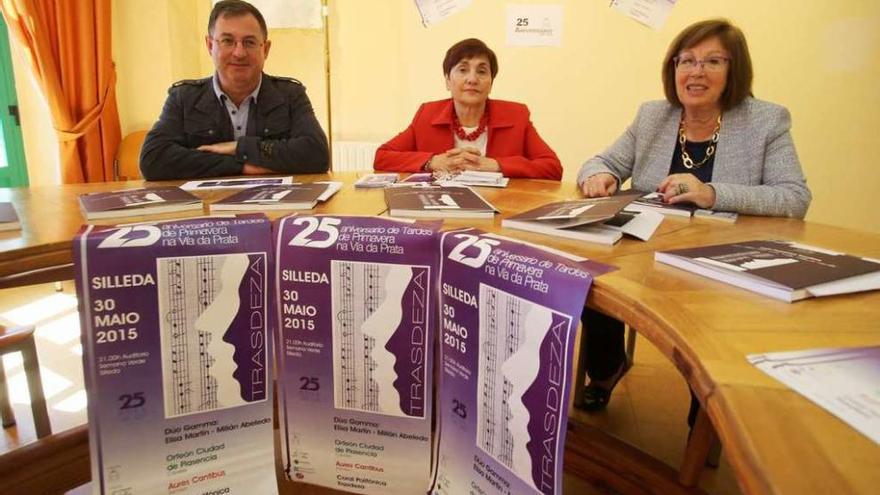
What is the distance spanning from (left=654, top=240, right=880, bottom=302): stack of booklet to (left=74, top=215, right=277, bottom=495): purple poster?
30.0 inches

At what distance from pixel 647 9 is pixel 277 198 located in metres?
2.65

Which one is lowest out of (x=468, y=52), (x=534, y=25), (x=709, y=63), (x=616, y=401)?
(x=616, y=401)

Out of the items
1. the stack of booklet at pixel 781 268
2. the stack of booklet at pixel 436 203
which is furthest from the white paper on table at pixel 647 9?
the stack of booklet at pixel 781 268

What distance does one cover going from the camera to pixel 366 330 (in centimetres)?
104

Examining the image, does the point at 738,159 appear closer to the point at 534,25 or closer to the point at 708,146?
the point at 708,146

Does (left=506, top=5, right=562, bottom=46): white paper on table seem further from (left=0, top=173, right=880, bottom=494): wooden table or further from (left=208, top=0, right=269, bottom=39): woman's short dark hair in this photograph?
(left=0, top=173, right=880, bottom=494): wooden table

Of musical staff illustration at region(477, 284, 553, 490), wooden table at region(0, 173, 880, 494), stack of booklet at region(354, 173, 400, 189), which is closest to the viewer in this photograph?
wooden table at region(0, 173, 880, 494)

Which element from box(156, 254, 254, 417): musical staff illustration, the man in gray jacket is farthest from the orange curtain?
box(156, 254, 254, 417): musical staff illustration

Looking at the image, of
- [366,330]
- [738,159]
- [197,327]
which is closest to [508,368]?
[366,330]

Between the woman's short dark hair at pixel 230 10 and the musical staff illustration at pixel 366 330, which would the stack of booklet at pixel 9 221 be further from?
the woman's short dark hair at pixel 230 10

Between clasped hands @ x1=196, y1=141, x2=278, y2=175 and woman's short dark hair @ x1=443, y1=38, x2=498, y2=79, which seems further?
woman's short dark hair @ x1=443, y1=38, x2=498, y2=79

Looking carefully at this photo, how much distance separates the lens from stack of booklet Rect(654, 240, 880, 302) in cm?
72

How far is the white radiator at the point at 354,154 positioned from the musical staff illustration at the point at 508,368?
265 cm

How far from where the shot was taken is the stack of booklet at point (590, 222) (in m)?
0.99
